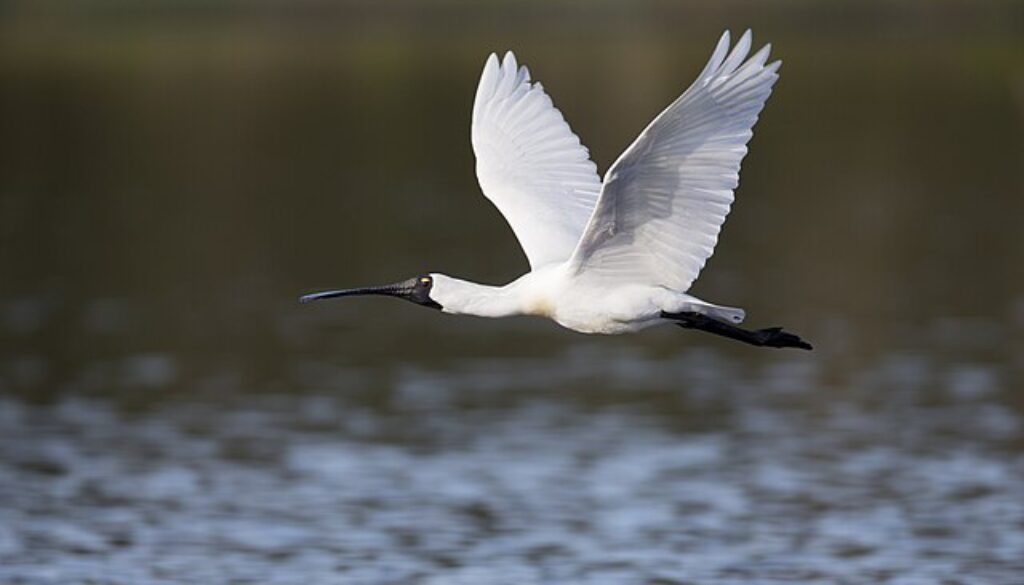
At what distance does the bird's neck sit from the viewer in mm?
11266

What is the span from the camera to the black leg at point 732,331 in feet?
35.9

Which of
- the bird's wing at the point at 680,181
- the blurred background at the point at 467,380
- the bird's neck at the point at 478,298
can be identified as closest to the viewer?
the bird's wing at the point at 680,181

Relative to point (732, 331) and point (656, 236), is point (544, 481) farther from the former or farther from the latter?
point (656, 236)

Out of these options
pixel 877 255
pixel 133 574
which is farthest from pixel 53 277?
pixel 133 574

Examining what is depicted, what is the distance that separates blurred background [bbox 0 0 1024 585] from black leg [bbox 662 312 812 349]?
2.70 m

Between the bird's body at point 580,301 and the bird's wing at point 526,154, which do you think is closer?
the bird's body at point 580,301

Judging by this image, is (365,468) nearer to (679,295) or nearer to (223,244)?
(679,295)

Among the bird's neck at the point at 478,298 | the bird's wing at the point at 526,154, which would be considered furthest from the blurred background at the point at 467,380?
the bird's neck at the point at 478,298

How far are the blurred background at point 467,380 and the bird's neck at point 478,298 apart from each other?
2.67 metres

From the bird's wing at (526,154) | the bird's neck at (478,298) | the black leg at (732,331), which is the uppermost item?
the bird's wing at (526,154)

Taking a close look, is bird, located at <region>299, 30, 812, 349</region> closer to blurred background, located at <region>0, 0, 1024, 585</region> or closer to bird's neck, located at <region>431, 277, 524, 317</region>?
bird's neck, located at <region>431, 277, 524, 317</region>

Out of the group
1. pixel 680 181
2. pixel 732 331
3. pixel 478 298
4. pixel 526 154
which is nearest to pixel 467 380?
pixel 526 154

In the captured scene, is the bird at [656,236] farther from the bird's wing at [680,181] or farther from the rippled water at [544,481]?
the rippled water at [544,481]

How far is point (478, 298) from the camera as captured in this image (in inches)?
449
